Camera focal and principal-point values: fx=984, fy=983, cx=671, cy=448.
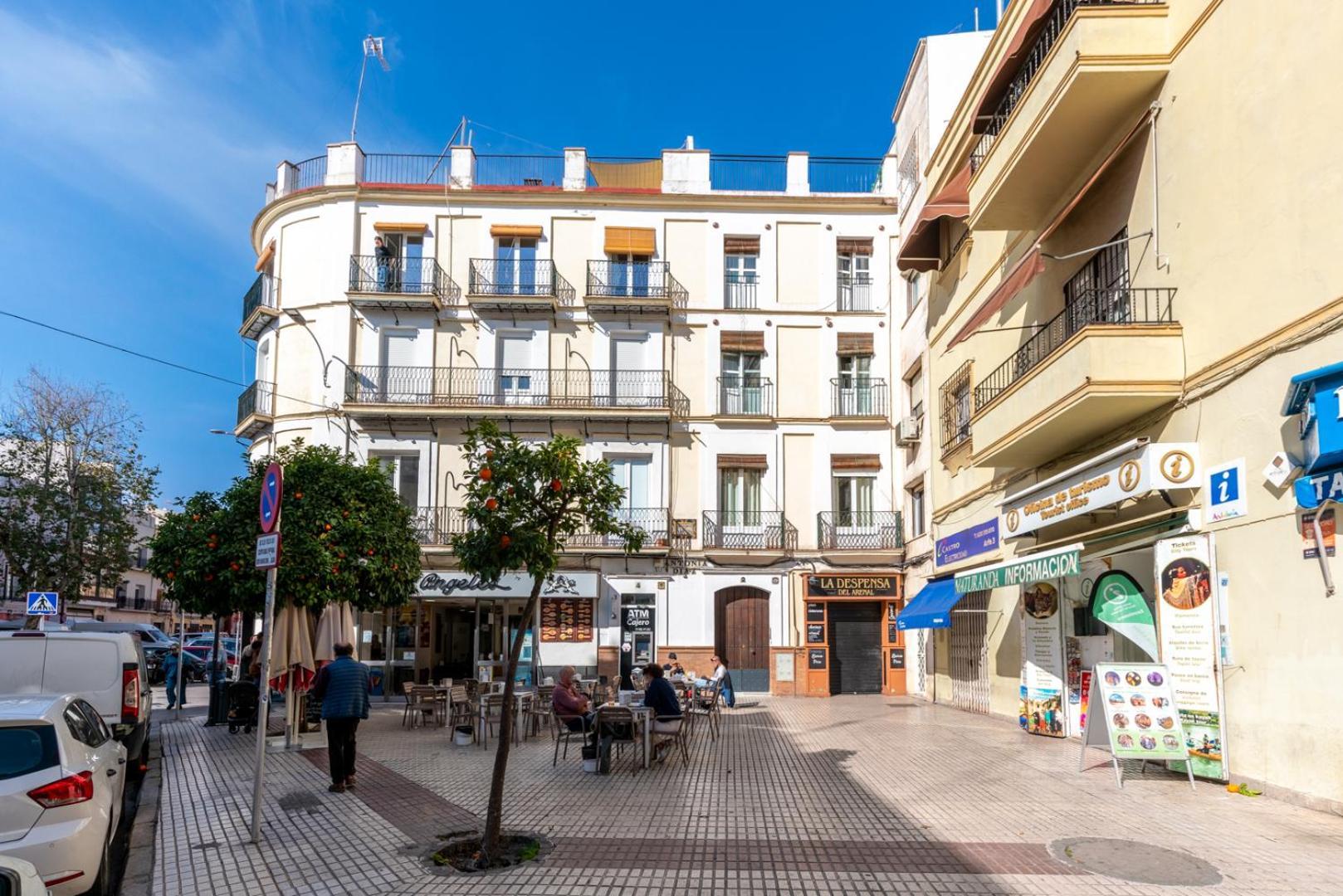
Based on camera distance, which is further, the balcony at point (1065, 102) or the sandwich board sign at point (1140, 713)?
the balcony at point (1065, 102)

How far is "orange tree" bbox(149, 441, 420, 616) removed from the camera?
14742 millimetres

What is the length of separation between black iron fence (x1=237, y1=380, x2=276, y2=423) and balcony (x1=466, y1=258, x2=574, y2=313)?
6422mm

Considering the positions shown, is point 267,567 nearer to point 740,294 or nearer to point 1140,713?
point 1140,713

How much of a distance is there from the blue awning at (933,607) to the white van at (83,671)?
13.5 m

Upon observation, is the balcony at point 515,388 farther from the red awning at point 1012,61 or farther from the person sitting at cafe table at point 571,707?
the person sitting at cafe table at point 571,707

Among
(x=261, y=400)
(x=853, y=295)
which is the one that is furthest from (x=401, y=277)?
(x=853, y=295)

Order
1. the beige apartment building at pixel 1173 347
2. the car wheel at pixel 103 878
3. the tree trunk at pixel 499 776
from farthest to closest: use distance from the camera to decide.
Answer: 1. the beige apartment building at pixel 1173 347
2. the tree trunk at pixel 499 776
3. the car wheel at pixel 103 878

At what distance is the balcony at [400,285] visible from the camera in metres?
26.7

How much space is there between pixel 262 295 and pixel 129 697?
63.5ft

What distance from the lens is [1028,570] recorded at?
1448 cm

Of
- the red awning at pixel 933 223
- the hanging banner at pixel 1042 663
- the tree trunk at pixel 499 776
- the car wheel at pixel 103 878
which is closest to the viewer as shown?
the car wheel at pixel 103 878

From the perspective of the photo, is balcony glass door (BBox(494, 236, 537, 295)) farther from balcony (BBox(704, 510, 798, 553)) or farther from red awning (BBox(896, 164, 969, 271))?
red awning (BBox(896, 164, 969, 271))

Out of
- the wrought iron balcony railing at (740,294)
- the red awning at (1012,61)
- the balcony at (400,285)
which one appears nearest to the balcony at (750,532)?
the wrought iron balcony railing at (740,294)

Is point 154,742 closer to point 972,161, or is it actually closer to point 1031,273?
point 1031,273
